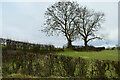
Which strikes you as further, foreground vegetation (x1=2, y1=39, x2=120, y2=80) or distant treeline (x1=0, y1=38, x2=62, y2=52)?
distant treeline (x1=0, y1=38, x2=62, y2=52)

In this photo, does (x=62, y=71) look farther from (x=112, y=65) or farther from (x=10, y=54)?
(x=10, y=54)

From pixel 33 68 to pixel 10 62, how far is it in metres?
1.44

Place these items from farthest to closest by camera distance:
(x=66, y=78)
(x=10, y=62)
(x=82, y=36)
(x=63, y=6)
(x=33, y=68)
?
(x=82, y=36) < (x=63, y=6) < (x=10, y=62) < (x=33, y=68) < (x=66, y=78)

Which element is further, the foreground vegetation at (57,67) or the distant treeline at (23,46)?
the distant treeline at (23,46)

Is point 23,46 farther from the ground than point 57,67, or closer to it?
farther from the ground

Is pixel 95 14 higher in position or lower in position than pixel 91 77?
higher

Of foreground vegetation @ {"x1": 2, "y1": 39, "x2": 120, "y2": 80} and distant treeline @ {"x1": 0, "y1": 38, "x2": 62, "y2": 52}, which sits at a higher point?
distant treeline @ {"x1": 0, "y1": 38, "x2": 62, "y2": 52}

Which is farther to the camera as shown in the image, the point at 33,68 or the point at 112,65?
the point at 33,68

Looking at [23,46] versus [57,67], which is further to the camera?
[23,46]

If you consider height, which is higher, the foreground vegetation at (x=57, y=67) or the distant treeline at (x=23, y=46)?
the distant treeline at (x=23, y=46)

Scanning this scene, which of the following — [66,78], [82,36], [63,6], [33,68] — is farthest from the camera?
[82,36]

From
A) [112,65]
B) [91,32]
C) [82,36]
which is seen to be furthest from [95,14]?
[112,65]

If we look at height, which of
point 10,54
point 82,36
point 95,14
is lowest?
point 10,54

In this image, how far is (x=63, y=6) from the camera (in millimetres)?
19250
